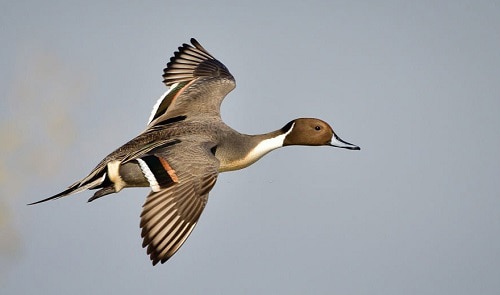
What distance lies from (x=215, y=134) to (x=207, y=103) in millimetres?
1091

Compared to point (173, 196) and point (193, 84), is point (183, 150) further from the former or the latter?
point (193, 84)

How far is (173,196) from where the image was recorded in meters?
7.20

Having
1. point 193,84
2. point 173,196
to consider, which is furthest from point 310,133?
point 173,196

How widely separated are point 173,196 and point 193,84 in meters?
3.14

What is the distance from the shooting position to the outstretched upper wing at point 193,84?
31.2 feet

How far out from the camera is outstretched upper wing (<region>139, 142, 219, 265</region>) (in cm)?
689

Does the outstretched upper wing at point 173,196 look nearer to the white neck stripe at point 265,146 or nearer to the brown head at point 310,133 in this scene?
the white neck stripe at point 265,146

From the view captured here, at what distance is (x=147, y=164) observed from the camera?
743cm

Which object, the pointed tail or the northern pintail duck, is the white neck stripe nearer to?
the northern pintail duck

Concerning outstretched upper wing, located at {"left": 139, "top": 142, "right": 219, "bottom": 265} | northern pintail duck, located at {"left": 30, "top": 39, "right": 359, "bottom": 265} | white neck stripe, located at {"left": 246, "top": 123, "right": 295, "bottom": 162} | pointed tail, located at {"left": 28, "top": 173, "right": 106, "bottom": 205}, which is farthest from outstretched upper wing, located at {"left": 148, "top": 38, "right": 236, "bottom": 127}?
outstretched upper wing, located at {"left": 139, "top": 142, "right": 219, "bottom": 265}

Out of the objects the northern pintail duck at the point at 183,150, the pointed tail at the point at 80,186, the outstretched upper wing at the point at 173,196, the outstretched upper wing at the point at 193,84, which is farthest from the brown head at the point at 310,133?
the pointed tail at the point at 80,186

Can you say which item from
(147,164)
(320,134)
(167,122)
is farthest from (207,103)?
(147,164)

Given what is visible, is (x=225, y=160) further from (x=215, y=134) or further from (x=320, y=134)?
(x=320, y=134)

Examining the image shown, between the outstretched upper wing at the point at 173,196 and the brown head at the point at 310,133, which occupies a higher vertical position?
the brown head at the point at 310,133
